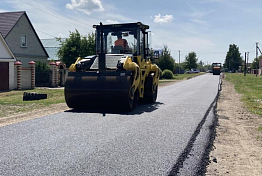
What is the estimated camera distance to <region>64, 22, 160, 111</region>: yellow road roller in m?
9.33

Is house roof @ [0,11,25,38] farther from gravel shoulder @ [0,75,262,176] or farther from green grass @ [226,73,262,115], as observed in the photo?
gravel shoulder @ [0,75,262,176]

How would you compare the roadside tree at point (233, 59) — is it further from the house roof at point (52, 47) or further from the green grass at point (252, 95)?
A: the green grass at point (252, 95)

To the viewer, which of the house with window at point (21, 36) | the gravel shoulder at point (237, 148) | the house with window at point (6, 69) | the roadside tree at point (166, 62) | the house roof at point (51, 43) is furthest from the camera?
the roadside tree at point (166, 62)

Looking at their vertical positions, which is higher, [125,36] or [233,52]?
[233,52]

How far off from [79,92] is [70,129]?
2772 mm

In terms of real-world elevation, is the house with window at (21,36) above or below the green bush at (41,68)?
above

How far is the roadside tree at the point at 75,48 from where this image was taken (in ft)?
116

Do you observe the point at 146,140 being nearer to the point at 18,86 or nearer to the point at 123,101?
the point at 123,101

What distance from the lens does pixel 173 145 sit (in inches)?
224

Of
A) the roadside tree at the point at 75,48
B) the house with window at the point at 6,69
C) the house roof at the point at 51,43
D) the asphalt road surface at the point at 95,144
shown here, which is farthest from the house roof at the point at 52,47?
the asphalt road surface at the point at 95,144

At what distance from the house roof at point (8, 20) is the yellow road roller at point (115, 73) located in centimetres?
2091

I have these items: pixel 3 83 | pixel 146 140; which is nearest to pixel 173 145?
pixel 146 140

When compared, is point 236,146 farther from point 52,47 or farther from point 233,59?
point 233,59

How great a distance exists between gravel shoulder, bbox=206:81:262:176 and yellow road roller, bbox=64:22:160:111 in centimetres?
296
